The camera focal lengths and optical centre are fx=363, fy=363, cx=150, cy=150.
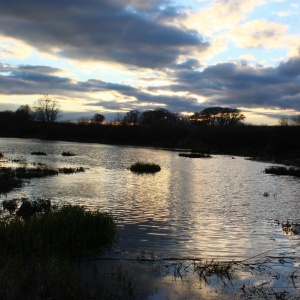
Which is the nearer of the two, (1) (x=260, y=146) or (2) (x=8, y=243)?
(2) (x=8, y=243)

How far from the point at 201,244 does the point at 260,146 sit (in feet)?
273

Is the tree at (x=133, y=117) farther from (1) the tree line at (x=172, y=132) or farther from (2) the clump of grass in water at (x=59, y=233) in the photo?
(2) the clump of grass in water at (x=59, y=233)

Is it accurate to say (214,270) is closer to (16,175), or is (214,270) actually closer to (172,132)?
(16,175)

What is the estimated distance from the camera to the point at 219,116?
182 metres

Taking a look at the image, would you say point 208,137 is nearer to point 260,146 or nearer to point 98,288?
point 260,146

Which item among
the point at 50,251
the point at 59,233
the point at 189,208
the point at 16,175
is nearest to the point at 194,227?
the point at 189,208

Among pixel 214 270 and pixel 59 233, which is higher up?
pixel 59 233

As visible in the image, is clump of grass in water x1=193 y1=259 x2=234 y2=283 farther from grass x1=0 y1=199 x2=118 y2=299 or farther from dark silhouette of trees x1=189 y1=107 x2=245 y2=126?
dark silhouette of trees x1=189 y1=107 x2=245 y2=126

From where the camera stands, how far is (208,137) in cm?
10619

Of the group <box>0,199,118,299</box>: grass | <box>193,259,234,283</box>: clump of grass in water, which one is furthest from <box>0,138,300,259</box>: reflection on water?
<box>0,199,118,299</box>: grass

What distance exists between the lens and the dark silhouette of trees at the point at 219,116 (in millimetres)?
179375

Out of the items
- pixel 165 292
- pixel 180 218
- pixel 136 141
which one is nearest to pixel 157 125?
pixel 136 141

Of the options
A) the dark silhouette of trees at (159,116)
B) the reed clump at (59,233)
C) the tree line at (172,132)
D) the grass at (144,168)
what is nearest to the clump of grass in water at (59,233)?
the reed clump at (59,233)

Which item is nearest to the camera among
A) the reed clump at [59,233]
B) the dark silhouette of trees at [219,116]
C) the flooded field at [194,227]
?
the flooded field at [194,227]
